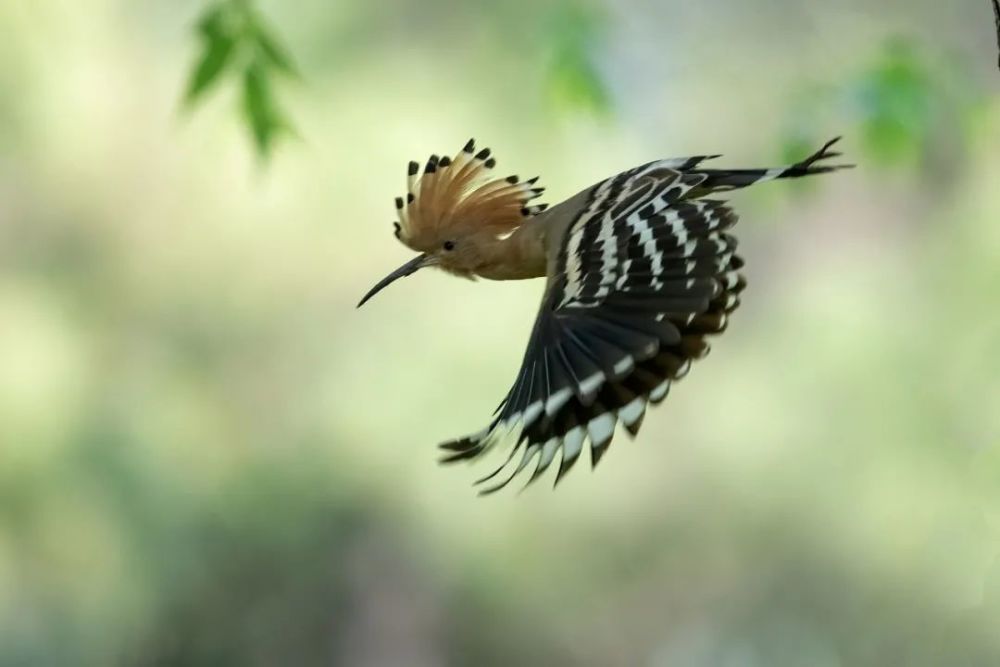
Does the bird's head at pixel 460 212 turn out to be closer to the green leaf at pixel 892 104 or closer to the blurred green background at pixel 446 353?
the green leaf at pixel 892 104

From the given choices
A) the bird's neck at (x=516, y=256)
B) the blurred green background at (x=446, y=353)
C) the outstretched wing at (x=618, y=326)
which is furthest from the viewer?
the blurred green background at (x=446, y=353)

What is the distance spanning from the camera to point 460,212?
0.89m

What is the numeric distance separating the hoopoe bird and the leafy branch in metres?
0.49

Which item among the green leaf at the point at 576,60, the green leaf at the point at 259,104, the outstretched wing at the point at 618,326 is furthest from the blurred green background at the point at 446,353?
the outstretched wing at the point at 618,326

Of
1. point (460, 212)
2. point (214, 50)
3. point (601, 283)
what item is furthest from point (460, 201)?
point (214, 50)

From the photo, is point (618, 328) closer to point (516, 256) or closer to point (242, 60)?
point (516, 256)

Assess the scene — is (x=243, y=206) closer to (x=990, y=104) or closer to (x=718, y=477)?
(x=718, y=477)

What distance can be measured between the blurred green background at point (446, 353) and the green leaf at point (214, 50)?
816 mm

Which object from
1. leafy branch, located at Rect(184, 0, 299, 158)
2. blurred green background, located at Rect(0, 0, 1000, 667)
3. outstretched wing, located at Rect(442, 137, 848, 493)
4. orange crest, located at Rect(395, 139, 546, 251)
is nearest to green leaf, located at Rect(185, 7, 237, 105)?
leafy branch, located at Rect(184, 0, 299, 158)

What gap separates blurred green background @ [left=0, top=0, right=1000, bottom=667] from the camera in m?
2.22

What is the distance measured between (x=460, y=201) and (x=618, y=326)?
245mm

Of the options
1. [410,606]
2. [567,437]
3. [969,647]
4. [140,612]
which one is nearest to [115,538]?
[140,612]

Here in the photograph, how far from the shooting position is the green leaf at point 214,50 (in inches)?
52.4

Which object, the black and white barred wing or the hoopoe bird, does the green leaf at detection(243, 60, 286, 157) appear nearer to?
the hoopoe bird
